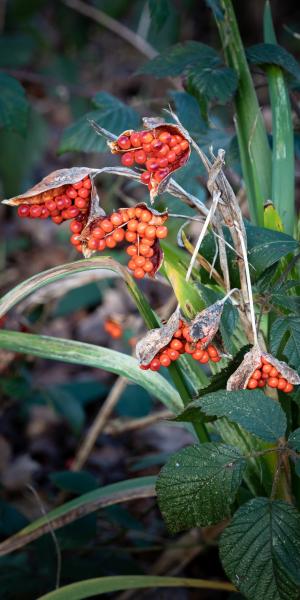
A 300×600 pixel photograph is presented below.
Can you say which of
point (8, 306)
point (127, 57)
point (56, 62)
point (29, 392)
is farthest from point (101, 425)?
point (127, 57)

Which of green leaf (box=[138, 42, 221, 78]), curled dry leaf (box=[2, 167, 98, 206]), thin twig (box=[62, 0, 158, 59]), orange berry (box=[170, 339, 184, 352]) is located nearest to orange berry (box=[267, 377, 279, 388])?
orange berry (box=[170, 339, 184, 352])

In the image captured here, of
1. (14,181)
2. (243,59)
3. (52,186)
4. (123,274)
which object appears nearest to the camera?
(52,186)

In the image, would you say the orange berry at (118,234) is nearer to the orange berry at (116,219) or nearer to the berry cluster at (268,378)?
the orange berry at (116,219)

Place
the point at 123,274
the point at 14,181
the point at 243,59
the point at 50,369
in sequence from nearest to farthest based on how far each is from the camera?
the point at 123,274 < the point at 243,59 < the point at 50,369 < the point at 14,181

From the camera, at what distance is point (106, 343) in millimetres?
2479

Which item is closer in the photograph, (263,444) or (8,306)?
(8,306)

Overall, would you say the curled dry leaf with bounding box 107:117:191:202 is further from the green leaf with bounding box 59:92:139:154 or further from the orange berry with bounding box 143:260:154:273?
the green leaf with bounding box 59:92:139:154

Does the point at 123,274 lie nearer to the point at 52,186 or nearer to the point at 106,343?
the point at 52,186

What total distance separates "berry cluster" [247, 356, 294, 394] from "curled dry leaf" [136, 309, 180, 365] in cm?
11

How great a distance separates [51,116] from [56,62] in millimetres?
642

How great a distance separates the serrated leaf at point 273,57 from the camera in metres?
1.17

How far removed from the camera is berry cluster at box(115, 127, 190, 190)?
32.7 inches

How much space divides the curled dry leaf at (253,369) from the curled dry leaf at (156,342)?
94 millimetres

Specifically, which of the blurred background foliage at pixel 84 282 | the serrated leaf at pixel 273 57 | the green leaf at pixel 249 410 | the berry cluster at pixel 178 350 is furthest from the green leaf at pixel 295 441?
the serrated leaf at pixel 273 57
